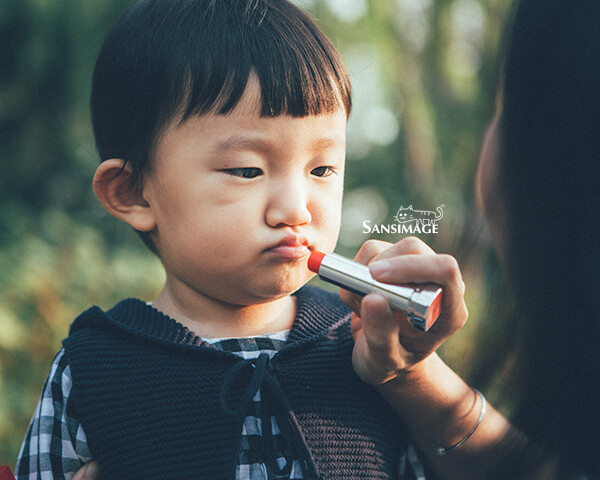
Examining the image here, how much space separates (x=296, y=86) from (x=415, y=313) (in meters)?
0.42

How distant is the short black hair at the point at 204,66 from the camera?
3.18 ft

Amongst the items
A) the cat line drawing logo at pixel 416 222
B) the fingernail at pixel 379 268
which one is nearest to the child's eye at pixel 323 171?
the fingernail at pixel 379 268

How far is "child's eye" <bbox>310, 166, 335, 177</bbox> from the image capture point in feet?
3.39

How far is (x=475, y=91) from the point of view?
3043mm

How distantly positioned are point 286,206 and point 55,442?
558 mm

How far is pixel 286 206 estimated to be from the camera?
945 mm

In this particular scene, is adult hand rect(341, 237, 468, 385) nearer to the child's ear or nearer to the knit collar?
the knit collar

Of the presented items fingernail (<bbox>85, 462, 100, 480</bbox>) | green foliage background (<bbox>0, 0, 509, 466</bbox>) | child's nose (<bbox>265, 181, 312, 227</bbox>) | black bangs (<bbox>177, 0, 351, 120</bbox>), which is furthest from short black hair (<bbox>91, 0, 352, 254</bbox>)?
green foliage background (<bbox>0, 0, 509, 466</bbox>)

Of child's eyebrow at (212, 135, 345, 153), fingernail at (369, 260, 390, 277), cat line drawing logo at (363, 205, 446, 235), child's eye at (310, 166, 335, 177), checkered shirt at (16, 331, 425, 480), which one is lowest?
checkered shirt at (16, 331, 425, 480)

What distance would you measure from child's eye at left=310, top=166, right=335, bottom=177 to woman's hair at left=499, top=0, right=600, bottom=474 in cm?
29

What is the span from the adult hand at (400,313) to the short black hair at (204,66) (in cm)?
29

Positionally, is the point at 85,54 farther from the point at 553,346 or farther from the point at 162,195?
the point at 553,346

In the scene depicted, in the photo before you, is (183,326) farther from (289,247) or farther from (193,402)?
(289,247)

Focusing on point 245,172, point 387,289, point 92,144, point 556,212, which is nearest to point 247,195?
point 245,172
